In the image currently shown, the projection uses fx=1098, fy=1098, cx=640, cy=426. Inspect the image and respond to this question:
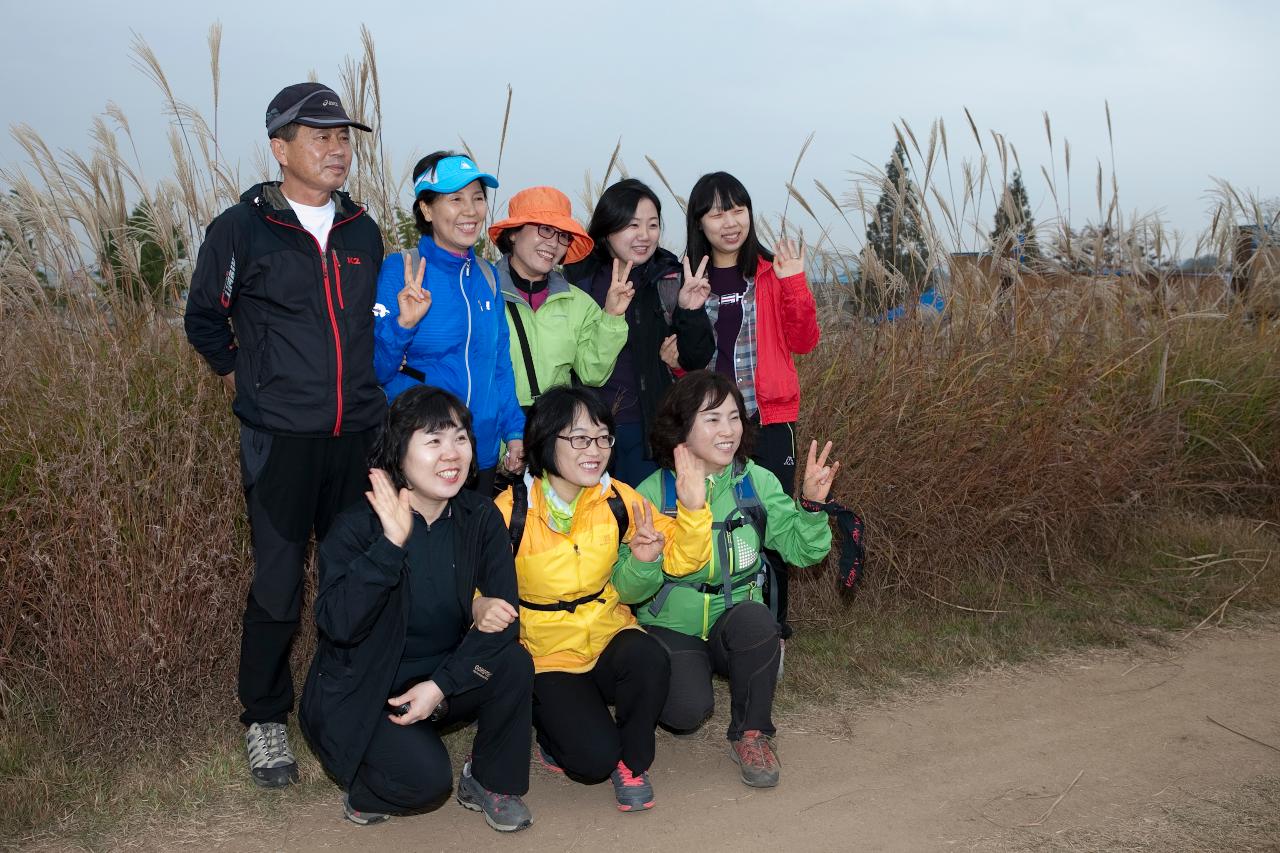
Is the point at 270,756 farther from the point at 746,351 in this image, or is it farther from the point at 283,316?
the point at 746,351

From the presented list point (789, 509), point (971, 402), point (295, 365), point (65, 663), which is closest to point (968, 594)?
point (971, 402)

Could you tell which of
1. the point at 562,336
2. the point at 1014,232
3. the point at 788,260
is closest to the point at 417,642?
the point at 562,336

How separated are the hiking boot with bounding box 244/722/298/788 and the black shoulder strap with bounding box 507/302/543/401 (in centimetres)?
138

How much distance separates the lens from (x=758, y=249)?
426 centimetres

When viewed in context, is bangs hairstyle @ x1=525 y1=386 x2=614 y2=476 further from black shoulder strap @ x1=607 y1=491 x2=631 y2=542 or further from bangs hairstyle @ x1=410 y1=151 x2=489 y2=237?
bangs hairstyle @ x1=410 y1=151 x2=489 y2=237

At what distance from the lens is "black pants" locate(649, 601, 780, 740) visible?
3.54 metres

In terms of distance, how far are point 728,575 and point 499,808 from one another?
41.8 inches

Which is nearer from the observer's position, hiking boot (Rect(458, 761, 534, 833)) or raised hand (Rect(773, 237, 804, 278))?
hiking boot (Rect(458, 761, 534, 833))

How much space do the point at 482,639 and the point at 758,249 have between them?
6.37ft

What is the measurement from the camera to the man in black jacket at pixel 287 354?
11.0ft

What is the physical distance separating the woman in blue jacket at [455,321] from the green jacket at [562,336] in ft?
0.26

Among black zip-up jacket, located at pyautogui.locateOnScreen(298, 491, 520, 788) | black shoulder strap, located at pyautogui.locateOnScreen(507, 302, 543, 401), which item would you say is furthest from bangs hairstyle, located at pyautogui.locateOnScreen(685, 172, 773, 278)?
black zip-up jacket, located at pyautogui.locateOnScreen(298, 491, 520, 788)

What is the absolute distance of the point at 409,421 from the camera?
314 cm

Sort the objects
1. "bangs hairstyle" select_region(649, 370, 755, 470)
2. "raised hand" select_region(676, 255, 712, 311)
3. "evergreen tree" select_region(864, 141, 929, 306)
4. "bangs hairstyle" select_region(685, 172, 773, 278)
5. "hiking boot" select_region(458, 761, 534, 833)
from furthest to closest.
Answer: "evergreen tree" select_region(864, 141, 929, 306)
"bangs hairstyle" select_region(685, 172, 773, 278)
"raised hand" select_region(676, 255, 712, 311)
"bangs hairstyle" select_region(649, 370, 755, 470)
"hiking boot" select_region(458, 761, 534, 833)
